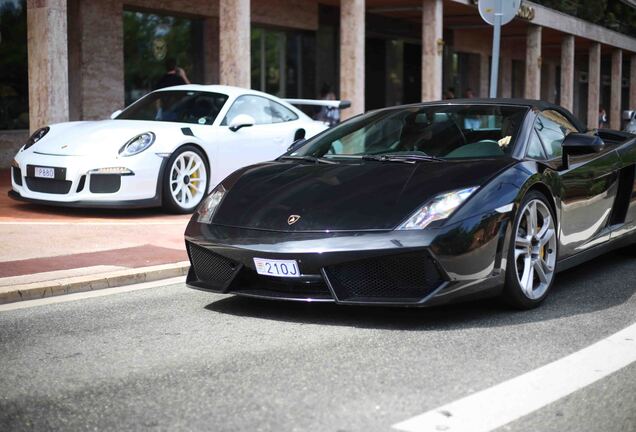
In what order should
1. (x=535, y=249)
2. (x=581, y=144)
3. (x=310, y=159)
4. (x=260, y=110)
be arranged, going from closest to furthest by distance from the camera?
(x=535, y=249)
(x=581, y=144)
(x=310, y=159)
(x=260, y=110)

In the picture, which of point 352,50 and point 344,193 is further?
point 352,50

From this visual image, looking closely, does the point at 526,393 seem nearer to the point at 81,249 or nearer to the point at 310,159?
the point at 310,159

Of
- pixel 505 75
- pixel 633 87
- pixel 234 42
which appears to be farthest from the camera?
pixel 633 87

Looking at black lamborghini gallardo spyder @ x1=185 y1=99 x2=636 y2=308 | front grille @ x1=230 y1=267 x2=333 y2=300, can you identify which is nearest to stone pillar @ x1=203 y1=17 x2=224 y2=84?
black lamborghini gallardo spyder @ x1=185 y1=99 x2=636 y2=308

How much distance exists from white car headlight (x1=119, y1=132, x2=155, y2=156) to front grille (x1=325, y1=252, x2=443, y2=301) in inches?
203

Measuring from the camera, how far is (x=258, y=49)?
22266 millimetres

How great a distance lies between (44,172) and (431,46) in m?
13.8

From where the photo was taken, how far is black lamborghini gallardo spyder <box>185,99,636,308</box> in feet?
15.7

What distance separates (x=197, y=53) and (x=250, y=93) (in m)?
9.38

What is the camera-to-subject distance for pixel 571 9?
1256 inches

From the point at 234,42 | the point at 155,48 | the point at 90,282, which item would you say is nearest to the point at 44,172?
the point at 90,282

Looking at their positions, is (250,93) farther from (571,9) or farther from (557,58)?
(557,58)

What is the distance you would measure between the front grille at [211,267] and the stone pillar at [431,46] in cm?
1689

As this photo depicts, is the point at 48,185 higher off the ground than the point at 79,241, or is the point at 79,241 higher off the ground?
the point at 48,185
